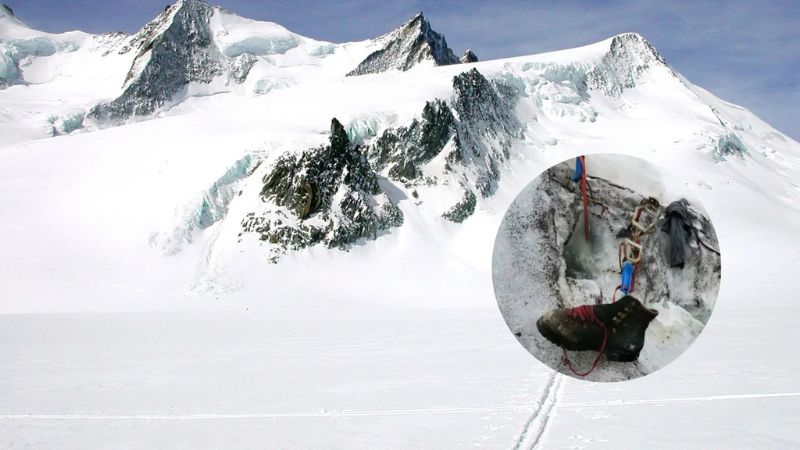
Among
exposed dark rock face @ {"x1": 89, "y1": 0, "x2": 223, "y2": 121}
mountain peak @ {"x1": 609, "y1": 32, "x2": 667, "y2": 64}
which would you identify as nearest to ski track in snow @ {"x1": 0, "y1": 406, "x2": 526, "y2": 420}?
mountain peak @ {"x1": 609, "y1": 32, "x2": 667, "y2": 64}

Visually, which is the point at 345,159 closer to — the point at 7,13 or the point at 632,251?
the point at 632,251

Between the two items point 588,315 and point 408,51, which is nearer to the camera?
point 588,315

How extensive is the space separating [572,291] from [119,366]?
1642 cm

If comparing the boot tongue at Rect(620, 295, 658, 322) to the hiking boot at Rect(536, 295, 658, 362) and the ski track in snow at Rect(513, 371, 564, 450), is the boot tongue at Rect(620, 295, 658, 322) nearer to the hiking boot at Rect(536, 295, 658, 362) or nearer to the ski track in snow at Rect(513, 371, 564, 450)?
the hiking boot at Rect(536, 295, 658, 362)

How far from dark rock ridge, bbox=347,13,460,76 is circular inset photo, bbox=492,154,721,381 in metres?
93.3

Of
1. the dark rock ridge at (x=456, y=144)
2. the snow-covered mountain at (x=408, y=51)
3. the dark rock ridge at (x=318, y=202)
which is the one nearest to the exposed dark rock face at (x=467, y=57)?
the snow-covered mountain at (x=408, y=51)

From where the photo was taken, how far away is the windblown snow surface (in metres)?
10.3

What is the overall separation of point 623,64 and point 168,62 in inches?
2778

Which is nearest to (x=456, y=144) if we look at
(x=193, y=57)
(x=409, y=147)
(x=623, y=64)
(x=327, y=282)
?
(x=409, y=147)

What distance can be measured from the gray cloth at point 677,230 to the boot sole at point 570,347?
0.63m

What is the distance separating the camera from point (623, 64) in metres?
81.8

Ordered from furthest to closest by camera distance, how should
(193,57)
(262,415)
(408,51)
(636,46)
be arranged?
(193,57) < (408,51) < (636,46) < (262,415)

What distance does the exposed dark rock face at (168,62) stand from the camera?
90.6 meters

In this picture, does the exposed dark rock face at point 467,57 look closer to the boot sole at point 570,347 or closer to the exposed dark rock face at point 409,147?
the exposed dark rock face at point 409,147
